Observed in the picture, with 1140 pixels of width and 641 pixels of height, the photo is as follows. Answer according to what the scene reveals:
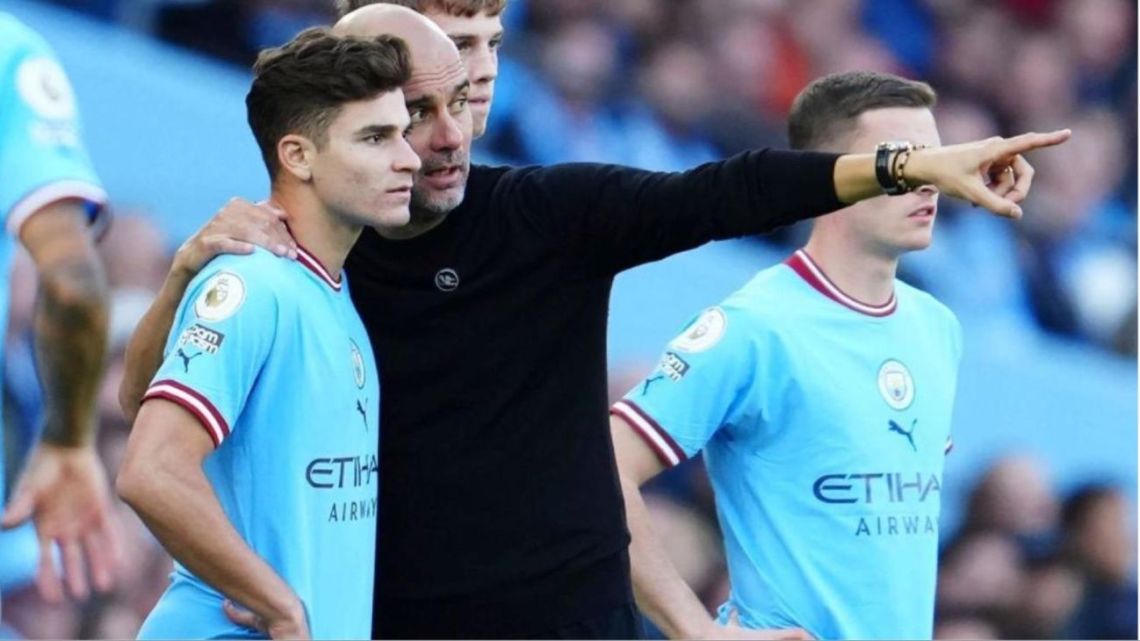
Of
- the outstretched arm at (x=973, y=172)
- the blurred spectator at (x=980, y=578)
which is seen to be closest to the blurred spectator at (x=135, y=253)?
the blurred spectator at (x=980, y=578)

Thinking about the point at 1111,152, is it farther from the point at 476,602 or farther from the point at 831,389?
the point at 476,602

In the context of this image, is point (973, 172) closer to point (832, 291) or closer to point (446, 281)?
point (446, 281)

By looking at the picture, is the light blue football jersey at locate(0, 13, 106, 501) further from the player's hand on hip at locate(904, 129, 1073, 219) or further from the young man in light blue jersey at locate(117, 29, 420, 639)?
the player's hand on hip at locate(904, 129, 1073, 219)

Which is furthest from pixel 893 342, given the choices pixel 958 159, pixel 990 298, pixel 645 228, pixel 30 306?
pixel 990 298

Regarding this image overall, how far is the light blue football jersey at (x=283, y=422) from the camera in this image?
355cm

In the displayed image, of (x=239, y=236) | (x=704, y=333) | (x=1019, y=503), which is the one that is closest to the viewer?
(x=239, y=236)

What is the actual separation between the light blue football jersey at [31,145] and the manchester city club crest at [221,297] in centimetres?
30

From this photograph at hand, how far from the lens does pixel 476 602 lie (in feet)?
13.0

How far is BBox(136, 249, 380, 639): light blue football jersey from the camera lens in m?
3.55

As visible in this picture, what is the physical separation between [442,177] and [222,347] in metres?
0.55

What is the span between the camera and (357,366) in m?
3.72

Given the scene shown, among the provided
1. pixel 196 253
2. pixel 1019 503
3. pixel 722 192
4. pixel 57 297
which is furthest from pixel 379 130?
pixel 1019 503

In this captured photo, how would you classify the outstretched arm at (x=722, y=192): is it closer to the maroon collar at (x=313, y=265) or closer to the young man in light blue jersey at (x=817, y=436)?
the maroon collar at (x=313, y=265)

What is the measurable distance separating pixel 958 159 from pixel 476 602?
1.18 m
